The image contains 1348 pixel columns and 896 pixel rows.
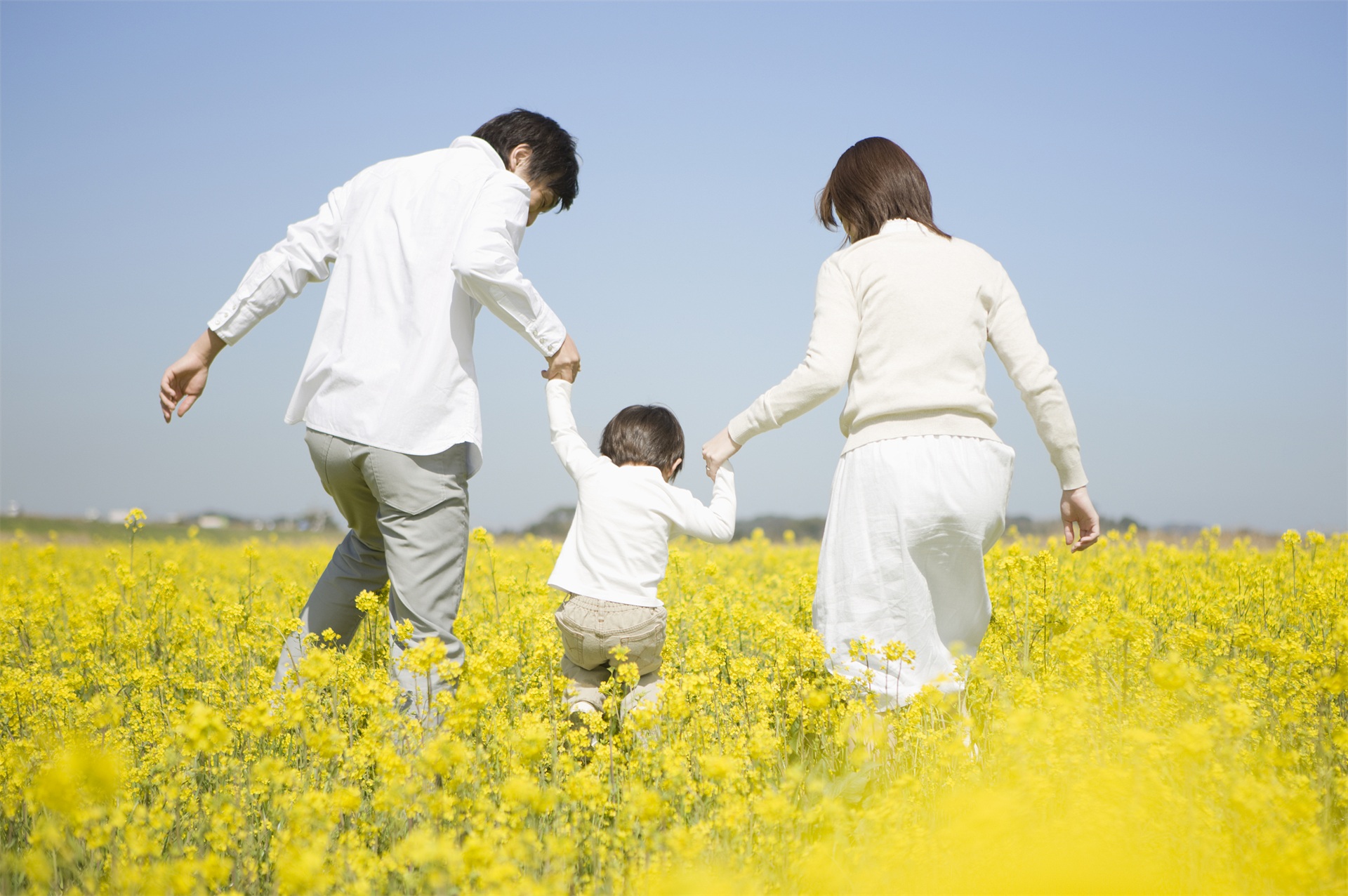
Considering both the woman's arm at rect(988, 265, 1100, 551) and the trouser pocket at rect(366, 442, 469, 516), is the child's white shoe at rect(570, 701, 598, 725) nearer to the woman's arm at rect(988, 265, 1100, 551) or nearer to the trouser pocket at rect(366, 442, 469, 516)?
the trouser pocket at rect(366, 442, 469, 516)

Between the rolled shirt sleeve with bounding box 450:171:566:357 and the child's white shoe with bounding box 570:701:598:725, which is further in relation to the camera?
the child's white shoe with bounding box 570:701:598:725

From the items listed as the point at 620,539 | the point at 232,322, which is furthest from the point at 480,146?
the point at 620,539

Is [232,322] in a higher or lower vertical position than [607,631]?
higher

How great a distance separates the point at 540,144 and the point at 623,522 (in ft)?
4.79

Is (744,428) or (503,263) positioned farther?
(744,428)

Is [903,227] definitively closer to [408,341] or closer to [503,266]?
[503,266]

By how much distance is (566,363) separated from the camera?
323cm

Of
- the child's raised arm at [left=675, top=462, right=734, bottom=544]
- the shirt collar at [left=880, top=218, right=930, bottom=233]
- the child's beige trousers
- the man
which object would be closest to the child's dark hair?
the child's raised arm at [left=675, top=462, right=734, bottom=544]

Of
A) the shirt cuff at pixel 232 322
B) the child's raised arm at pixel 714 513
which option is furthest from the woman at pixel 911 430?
the shirt cuff at pixel 232 322

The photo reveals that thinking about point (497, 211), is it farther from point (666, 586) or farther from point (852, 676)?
point (666, 586)

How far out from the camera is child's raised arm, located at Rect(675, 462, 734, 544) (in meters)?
3.29

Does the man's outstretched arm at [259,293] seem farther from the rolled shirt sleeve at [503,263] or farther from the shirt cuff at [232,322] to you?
the rolled shirt sleeve at [503,263]

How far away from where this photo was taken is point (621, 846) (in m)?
2.02

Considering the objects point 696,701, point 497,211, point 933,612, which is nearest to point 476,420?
point 497,211
